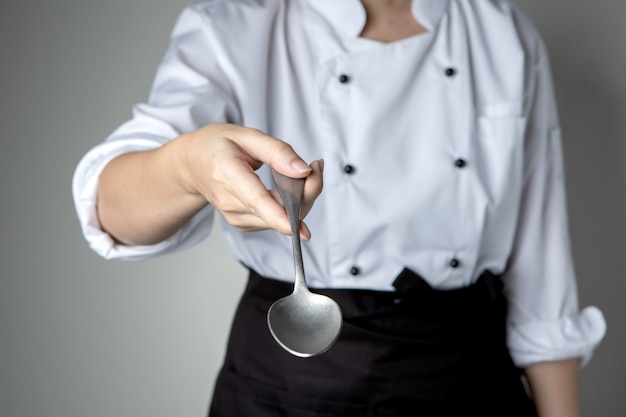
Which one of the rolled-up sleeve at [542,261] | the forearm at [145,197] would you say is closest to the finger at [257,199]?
the forearm at [145,197]

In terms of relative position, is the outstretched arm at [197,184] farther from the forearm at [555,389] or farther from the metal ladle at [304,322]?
the forearm at [555,389]

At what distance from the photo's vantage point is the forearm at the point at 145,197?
27.0 inches

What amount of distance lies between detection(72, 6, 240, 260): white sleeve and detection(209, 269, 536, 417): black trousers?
15cm

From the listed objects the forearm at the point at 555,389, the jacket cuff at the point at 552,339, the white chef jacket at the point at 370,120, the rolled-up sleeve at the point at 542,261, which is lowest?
the forearm at the point at 555,389

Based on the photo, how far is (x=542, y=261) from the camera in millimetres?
1043

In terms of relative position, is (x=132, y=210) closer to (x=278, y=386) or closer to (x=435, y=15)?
(x=278, y=386)

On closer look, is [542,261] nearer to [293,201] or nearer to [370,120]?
[370,120]

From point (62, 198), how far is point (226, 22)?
560 mm

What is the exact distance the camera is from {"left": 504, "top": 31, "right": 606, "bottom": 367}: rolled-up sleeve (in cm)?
102

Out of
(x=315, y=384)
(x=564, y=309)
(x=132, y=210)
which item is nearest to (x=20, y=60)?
(x=132, y=210)

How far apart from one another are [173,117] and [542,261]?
51 cm

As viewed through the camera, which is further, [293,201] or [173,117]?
[173,117]

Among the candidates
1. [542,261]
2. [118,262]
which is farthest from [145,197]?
[118,262]

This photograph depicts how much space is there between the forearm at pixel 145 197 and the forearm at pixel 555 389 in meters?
0.52
